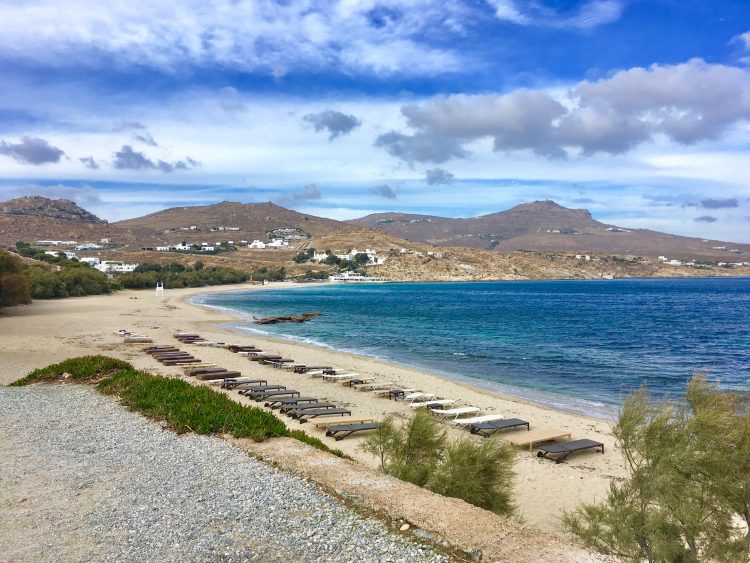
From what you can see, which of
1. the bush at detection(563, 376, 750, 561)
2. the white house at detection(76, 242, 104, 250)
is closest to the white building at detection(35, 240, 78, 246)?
the white house at detection(76, 242, 104, 250)

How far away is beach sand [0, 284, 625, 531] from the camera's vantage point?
11812 millimetres

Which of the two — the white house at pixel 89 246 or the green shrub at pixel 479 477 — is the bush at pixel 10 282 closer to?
the green shrub at pixel 479 477

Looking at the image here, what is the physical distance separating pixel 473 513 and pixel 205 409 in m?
7.25

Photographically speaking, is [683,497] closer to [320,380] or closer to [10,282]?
[320,380]

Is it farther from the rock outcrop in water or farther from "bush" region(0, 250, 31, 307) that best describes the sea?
"bush" region(0, 250, 31, 307)

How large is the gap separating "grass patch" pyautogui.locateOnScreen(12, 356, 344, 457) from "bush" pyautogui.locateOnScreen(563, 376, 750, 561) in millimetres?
5486

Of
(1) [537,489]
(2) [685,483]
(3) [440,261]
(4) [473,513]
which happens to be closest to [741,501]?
(2) [685,483]

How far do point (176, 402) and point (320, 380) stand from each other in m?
11.1

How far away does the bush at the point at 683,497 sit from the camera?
634 centimetres

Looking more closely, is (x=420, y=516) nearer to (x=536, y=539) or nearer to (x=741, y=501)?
(x=536, y=539)

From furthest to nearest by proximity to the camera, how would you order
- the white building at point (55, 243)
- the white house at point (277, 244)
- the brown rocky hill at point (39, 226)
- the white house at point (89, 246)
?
the white house at point (277, 244), the brown rocky hill at point (39, 226), the white house at point (89, 246), the white building at point (55, 243)

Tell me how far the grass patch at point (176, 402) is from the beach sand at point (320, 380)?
2534mm

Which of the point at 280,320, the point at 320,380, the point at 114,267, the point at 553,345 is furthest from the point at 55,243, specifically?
the point at 320,380

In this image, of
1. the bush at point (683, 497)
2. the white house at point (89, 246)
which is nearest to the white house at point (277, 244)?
the white house at point (89, 246)
